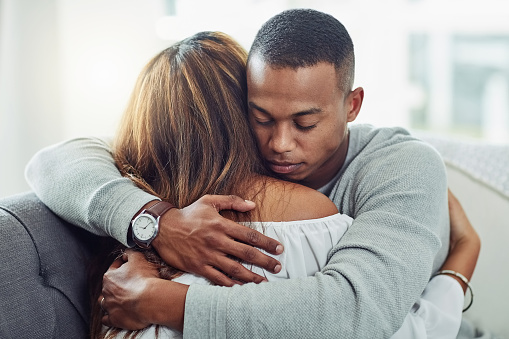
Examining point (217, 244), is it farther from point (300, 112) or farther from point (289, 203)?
point (300, 112)

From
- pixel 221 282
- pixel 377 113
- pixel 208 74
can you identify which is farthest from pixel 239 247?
pixel 377 113

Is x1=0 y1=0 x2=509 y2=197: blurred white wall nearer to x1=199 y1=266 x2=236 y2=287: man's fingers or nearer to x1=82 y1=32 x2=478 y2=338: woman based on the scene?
x1=82 y1=32 x2=478 y2=338: woman

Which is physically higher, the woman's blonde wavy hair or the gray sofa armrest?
the woman's blonde wavy hair

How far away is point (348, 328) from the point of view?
3.16ft

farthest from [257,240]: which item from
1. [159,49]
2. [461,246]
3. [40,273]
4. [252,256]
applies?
[159,49]

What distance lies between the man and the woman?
4 centimetres

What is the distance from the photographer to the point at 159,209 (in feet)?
3.67

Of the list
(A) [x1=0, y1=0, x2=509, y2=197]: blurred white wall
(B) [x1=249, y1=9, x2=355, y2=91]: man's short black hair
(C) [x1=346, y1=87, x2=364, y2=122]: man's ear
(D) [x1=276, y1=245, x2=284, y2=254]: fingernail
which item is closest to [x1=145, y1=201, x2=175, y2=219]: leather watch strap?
(D) [x1=276, y1=245, x2=284, y2=254]: fingernail

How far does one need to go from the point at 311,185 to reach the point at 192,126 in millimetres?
381

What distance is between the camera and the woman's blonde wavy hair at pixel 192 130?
118cm

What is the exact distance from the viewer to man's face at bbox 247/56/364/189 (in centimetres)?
119

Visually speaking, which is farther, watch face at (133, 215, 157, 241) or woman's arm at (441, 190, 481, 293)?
woman's arm at (441, 190, 481, 293)

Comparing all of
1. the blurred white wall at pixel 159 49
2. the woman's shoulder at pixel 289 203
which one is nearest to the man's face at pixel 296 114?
the woman's shoulder at pixel 289 203

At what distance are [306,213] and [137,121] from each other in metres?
0.48
